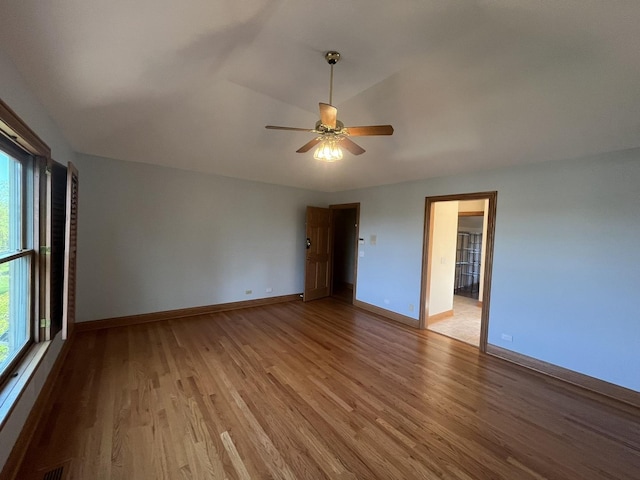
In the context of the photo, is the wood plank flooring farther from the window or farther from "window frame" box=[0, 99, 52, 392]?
the window

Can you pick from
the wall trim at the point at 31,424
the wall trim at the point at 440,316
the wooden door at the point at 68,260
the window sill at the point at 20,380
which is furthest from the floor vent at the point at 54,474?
the wall trim at the point at 440,316

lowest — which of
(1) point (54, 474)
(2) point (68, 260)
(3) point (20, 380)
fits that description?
(1) point (54, 474)

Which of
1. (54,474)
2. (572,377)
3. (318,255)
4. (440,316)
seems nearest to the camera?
(54,474)

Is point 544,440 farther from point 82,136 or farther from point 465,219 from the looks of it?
point 465,219

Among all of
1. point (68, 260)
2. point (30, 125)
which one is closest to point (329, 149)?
point (30, 125)

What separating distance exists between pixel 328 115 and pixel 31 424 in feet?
9.88

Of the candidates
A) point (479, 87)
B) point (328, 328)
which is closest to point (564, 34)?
point (479, 87)

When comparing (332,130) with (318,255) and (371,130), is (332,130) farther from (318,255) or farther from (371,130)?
(318,255)

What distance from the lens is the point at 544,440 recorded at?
196 cm

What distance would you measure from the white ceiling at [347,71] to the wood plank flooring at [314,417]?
2.46m

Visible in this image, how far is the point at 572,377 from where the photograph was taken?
2781 mm

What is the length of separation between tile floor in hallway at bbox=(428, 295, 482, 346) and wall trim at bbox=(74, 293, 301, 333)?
2941mm

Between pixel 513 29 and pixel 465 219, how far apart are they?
6.57 meters

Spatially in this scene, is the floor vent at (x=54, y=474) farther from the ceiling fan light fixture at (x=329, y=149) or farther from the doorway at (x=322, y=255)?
the doorway at (x=322, y=255)
